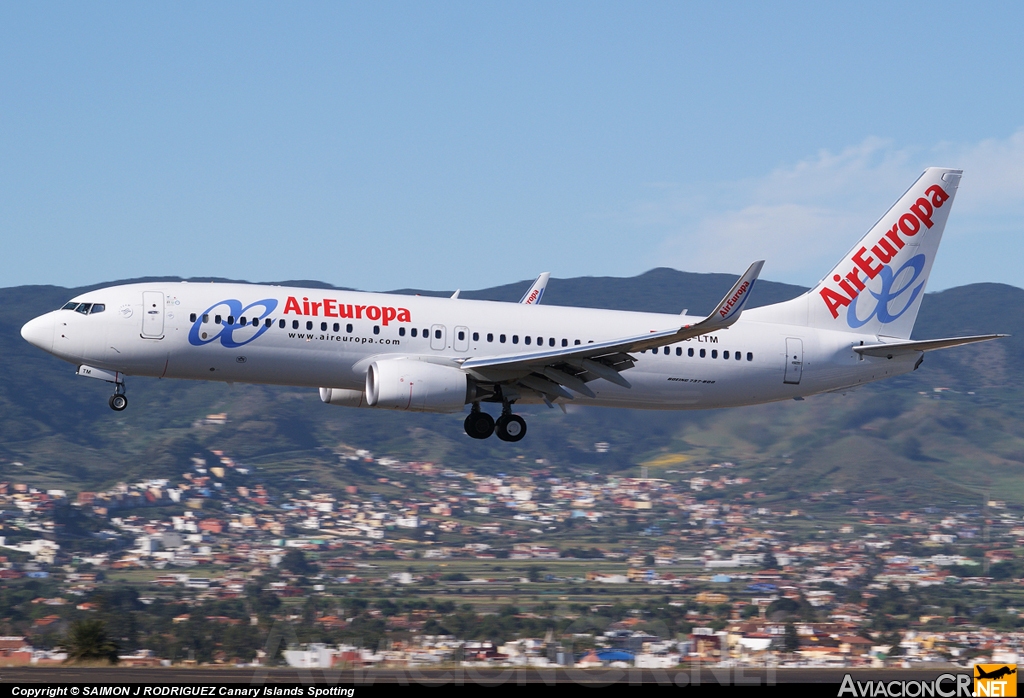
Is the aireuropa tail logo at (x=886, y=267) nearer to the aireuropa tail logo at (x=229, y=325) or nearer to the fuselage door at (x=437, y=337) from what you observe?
the fuselage door at (x=437, y=337)

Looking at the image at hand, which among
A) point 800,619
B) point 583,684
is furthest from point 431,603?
point 583,684

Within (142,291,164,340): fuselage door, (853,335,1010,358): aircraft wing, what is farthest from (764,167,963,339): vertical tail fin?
(142,291,164,340): fuselage door

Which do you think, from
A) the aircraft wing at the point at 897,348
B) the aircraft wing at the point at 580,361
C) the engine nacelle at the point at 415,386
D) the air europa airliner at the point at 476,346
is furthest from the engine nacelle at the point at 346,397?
the aircraft wing at the point at 897,348

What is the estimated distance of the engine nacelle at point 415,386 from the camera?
33.2 meters

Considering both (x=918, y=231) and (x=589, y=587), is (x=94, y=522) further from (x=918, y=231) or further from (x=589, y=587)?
(x=918, y=231)

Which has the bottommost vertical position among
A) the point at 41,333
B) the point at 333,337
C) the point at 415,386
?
the point at 415,386

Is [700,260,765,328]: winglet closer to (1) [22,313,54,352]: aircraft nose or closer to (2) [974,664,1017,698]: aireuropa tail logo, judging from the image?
(2) [974,664,1017,698]: aireuropa tail logo

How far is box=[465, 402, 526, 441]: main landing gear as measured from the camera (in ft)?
118

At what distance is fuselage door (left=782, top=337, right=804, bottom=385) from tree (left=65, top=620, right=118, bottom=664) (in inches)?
844

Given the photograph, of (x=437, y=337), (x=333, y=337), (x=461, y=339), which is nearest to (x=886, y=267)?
(x=461, y=339)

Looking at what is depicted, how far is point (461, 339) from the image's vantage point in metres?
34.8

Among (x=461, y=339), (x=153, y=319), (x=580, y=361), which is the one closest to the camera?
(x=153, y=319)

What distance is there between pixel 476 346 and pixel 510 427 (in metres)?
2.92

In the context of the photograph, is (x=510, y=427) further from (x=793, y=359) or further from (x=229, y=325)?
(x=793, y=359)
